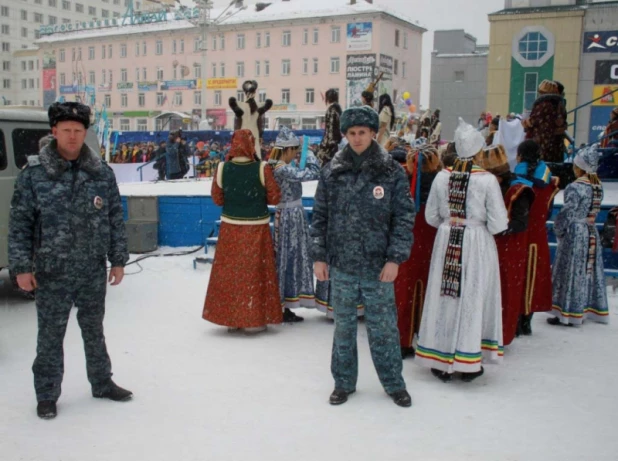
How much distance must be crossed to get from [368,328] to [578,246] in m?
2.80

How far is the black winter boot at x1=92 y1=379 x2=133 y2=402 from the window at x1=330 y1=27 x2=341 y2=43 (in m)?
51.2

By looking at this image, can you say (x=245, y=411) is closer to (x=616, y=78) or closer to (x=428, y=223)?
(x=428, y=223)

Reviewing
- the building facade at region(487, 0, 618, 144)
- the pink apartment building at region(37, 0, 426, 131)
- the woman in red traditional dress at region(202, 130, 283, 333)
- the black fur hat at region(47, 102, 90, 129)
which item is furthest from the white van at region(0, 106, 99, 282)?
the pink apartment building at region(37, 0, 426, 131)

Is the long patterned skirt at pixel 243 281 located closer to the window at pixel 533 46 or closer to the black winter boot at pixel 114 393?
the black winter boot at pixel 114 393

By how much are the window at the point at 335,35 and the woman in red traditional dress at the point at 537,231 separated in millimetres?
49437

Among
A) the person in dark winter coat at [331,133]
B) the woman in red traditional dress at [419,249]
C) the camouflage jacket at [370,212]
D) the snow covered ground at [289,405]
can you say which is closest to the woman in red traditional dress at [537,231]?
the snow covered ground at [289,405]

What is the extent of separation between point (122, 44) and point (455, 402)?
65008 mm

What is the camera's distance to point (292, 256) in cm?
596

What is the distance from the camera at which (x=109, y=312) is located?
6.29 metres

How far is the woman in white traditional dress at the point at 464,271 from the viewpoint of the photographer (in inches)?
166

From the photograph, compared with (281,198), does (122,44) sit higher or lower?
higher

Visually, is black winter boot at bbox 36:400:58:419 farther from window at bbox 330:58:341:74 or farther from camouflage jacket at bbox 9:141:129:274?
window at bbox 330:58:341:74

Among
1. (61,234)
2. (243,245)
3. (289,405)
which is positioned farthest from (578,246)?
(61,234)

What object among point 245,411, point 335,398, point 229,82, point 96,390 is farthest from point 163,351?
point 229,82
